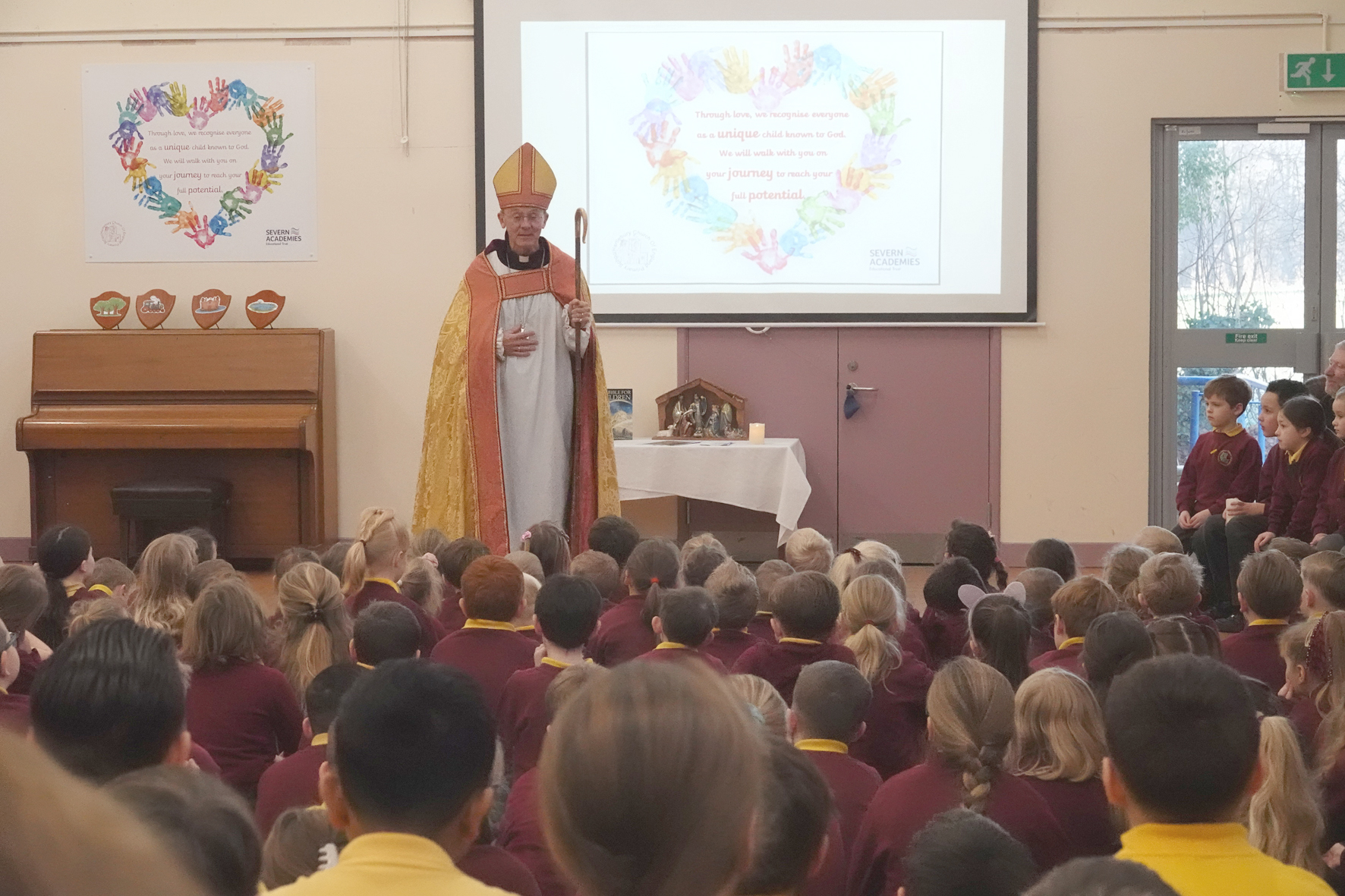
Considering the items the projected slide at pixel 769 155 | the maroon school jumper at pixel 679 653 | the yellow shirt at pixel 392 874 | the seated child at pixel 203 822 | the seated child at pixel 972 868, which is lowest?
the maroon school jumper at pixel 679 653

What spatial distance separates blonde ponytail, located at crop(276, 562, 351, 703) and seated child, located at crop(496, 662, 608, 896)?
31.8 inches

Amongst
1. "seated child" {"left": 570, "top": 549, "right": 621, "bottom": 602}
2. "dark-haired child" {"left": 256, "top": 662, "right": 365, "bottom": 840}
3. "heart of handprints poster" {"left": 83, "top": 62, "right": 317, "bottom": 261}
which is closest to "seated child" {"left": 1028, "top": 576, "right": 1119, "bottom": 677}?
"seated child" {"left": 570, "top": 549, "right": 621, "bottom": 602}

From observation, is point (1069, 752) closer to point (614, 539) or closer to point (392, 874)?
point (392, 874)

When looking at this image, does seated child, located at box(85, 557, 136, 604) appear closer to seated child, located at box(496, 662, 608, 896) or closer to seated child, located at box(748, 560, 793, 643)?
seated child, located at box(748, 560, 793, 643)

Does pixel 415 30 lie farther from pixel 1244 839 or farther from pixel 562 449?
pixel 1244 839

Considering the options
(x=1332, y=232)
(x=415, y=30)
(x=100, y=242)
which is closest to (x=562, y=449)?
(x=415, y=30)

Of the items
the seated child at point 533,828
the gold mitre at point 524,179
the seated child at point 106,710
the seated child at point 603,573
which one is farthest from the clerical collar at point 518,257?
the seated child at point 106,710

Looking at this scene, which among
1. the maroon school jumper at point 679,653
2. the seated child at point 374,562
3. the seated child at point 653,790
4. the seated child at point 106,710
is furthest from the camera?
the seated child at point 374,562

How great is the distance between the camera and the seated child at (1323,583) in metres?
3.09

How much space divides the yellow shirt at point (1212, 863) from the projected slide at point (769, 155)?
18.9 feet

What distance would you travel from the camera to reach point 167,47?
721cm

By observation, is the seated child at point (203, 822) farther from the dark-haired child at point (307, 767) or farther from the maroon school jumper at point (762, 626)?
the maroon school jumper at point (762, 626)

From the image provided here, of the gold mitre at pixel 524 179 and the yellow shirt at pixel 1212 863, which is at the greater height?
the gold mitre at pixel 524 179

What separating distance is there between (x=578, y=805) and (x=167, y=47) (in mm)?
7087
